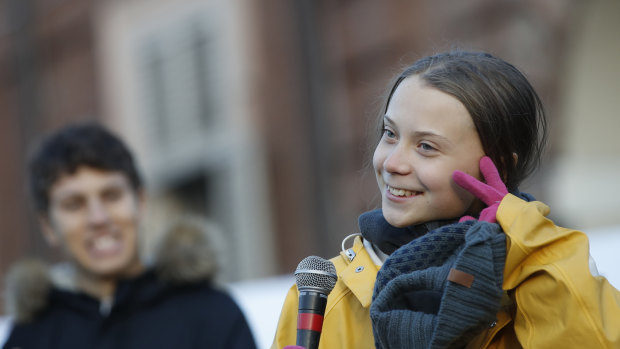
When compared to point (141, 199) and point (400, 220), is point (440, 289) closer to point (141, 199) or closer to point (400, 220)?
point (400, 220)

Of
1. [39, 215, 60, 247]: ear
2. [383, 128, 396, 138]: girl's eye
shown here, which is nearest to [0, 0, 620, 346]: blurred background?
[39, 215, 60, 247]: ear

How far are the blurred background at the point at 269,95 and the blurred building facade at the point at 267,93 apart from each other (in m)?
0.02

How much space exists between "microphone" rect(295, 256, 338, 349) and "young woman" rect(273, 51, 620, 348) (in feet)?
0.31

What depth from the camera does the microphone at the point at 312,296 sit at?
1563 millimetres

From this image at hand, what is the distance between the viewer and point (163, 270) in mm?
2914

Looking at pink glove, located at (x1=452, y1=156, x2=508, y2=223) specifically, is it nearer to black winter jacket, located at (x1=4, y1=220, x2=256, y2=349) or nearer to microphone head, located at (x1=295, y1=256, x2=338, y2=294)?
microphone head, located at (x1=295, y1=256, x2=338, y2=294)

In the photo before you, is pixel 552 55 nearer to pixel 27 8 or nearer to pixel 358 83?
pixel 358 83

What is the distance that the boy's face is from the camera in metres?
2.84

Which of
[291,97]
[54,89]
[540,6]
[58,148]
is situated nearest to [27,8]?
[54,89]

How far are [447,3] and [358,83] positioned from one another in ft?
4.12

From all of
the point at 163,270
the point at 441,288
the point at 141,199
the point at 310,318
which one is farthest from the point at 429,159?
the point at 141,199

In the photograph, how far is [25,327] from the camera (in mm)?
2906

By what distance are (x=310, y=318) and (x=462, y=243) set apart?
0.32m

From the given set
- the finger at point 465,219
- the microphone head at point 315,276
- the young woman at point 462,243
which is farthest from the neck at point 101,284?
the finger at point 465,219
